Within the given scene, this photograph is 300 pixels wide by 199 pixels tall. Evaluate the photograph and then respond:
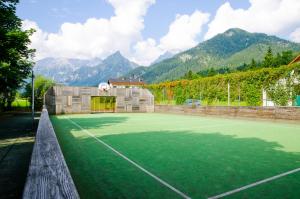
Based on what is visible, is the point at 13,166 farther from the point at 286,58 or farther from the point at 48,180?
the point at 286,58

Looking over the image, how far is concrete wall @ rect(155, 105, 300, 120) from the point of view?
47.6 feet

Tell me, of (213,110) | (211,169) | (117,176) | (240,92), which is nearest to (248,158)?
(211,169)

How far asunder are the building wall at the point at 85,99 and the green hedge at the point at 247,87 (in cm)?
389

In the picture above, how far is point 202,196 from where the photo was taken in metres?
3.71

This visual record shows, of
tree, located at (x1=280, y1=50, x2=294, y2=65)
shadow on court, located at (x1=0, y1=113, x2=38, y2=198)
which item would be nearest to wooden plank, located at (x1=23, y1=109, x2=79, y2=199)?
shadow on court, located at (x1=0, y1=113, x2=38, y2=198)

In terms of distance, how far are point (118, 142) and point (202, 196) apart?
17.3 feet

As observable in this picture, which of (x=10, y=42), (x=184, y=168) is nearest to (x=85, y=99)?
(x=10, y=42)

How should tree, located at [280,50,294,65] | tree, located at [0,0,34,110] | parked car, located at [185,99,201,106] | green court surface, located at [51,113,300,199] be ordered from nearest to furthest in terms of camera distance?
green court surface, located at [51,113,300,199]
tree, located at [0,0,34,110]
parked car, located at [185,99,201,106]
tree, located at [280,50,294,65]

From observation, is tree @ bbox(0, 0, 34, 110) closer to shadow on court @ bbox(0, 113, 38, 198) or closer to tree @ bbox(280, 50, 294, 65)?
shadow on court @ bbox(0, 113, 38, 198)

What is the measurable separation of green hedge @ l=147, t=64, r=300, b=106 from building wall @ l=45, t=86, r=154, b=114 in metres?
3.89

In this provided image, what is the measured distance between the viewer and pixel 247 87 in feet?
66.0

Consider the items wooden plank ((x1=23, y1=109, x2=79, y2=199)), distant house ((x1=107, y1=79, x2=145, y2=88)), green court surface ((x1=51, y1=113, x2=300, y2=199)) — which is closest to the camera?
wooden plank ((x1=23, y1=109, x2=79, y2=199))

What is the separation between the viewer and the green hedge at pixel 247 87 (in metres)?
17.2

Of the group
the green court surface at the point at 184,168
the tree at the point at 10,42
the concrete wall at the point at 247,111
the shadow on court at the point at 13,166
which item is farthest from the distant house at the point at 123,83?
the green court surface at the point at 184,168
